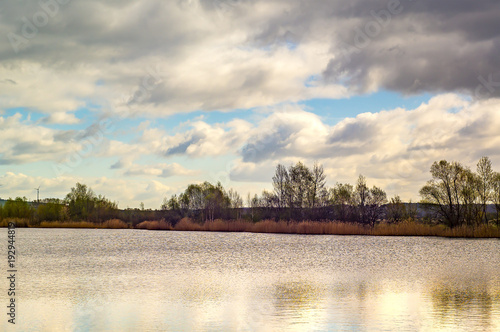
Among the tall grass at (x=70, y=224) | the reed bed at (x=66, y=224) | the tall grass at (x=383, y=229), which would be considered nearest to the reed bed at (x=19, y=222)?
the tall grass at (x=70, y=224)

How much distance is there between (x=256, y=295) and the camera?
16.1 meters

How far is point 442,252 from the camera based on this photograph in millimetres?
36250

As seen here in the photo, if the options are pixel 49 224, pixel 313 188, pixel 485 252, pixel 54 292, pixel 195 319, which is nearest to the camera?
pixel 195 319

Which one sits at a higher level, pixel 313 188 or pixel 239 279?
pixel 313 188

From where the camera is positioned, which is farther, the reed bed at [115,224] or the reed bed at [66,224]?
the reed bed at [66,224]

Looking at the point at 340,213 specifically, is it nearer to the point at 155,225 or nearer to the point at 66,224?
the point at 155,225

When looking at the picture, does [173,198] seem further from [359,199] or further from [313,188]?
[359,199]

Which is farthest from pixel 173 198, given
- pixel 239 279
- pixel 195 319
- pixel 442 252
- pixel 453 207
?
pixel 195 319

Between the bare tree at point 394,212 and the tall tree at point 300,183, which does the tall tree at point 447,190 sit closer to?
the bare tree at point 394,212

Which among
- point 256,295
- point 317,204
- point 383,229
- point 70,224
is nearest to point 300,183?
point 317,204

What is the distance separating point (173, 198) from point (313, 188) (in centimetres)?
5299

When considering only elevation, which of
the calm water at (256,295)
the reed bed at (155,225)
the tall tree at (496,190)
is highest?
the tall tree at (496,190)

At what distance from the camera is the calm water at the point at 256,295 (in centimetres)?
1155

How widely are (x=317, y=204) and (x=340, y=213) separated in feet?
45.9
